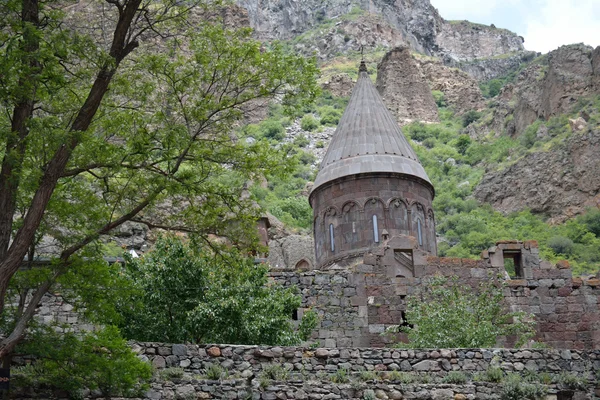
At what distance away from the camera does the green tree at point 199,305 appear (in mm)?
15086

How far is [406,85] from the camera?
69.8 metres

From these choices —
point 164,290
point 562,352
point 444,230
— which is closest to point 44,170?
point 164,290

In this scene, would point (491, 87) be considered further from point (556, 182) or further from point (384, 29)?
point (556, 182)

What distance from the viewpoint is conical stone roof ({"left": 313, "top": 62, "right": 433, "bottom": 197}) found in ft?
78.5

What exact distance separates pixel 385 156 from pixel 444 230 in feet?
67.4

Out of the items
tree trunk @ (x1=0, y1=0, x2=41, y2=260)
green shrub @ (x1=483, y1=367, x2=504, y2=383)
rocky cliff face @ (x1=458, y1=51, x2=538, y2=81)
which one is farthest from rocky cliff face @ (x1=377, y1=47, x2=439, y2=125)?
tree trunk @ (x1=0, y1=0, x2=41, y2=260)

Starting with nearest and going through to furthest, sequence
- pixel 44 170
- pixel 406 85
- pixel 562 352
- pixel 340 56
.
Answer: pixel 44 170 → pixel 562 352 → pixel 406 85 → pixel 340 56

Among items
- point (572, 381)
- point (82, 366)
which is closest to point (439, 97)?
point (572, 381)

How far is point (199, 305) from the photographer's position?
1510 cm

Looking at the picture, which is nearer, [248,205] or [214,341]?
[248,205]

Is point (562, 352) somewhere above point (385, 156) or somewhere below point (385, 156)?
below

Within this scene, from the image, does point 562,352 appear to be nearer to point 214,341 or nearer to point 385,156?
point 214,341

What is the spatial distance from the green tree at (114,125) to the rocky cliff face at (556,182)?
109 feet

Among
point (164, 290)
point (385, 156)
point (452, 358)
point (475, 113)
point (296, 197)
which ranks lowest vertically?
point (452, 358)
